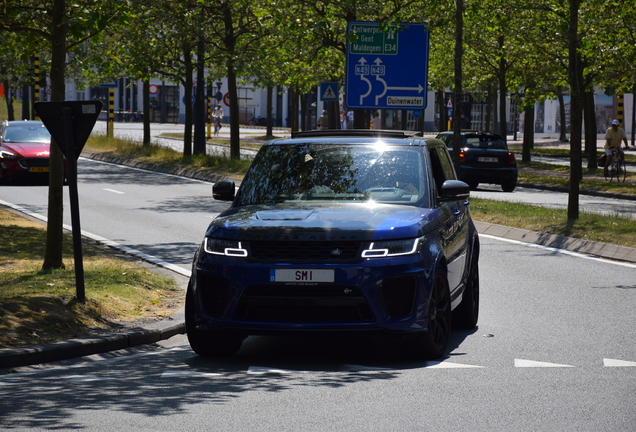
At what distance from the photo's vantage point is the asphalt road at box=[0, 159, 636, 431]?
5.90 m

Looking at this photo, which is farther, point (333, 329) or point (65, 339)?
point (65, 339)

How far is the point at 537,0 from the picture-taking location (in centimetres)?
2747

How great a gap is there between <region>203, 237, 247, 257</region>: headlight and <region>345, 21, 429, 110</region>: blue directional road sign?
49.9ft

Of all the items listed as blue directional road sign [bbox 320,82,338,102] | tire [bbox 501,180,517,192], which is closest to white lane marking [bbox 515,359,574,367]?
tire [bbox 501,180,517,192]

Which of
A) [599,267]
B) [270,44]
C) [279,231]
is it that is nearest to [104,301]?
[279,231]

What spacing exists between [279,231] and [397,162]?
1.56 meters

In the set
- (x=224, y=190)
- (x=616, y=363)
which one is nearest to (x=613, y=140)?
(x=224, y=190)

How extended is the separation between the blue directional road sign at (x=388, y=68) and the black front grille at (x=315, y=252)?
50.6 ft

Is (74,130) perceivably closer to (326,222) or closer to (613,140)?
(326,222)

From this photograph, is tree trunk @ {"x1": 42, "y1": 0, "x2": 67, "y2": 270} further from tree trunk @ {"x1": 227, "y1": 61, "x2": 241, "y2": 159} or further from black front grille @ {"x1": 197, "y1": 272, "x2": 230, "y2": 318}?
tree trunk @ {"x1": 227, "y1": 61, "x2": 241, "y2": 159}

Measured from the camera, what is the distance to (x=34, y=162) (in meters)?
24.6

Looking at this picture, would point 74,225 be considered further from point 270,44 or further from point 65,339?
point 270,44

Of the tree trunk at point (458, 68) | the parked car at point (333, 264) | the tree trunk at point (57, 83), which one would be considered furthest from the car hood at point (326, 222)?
the tree trunk at point (458, 68)

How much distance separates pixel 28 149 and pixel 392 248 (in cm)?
1918
